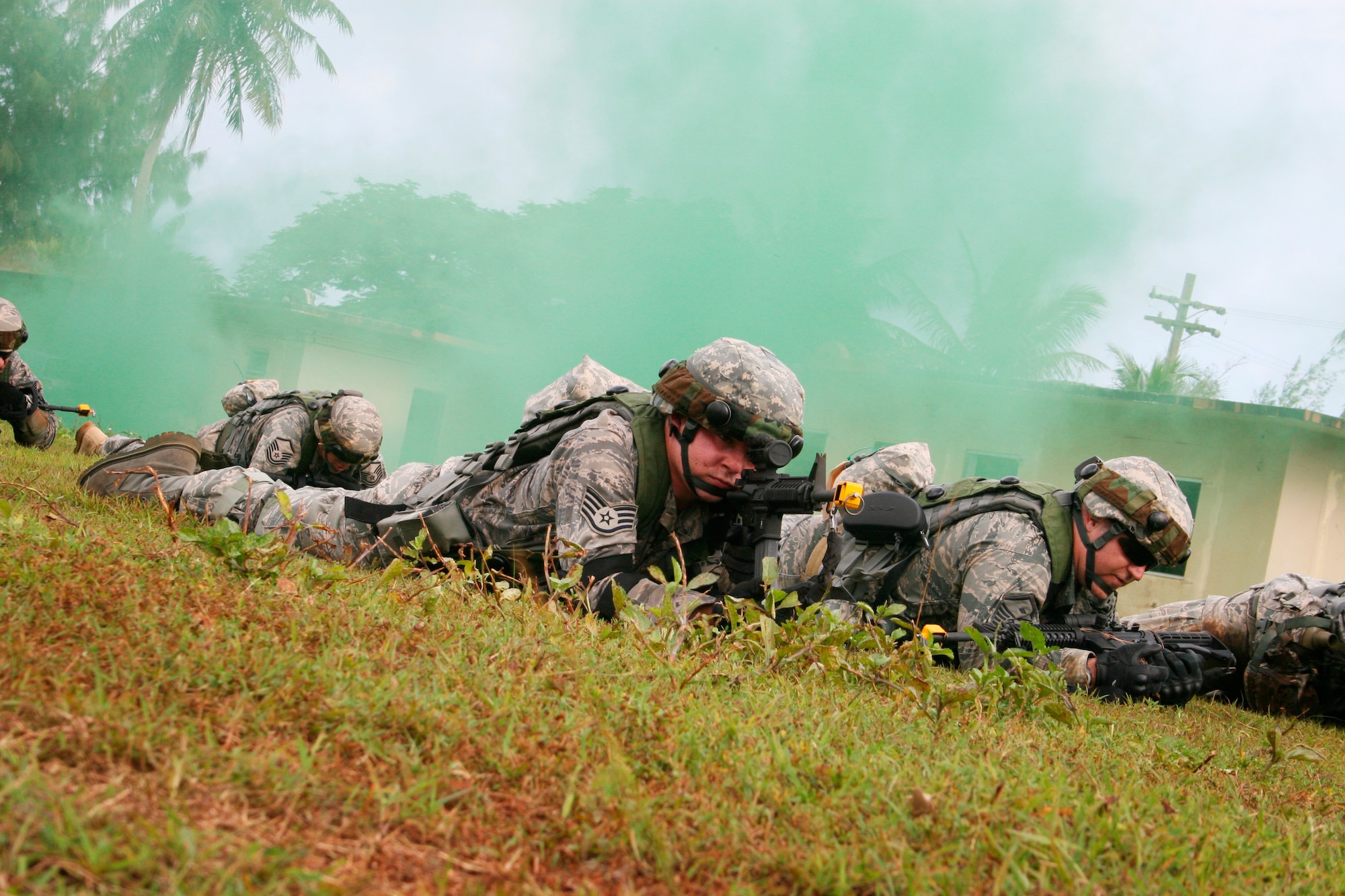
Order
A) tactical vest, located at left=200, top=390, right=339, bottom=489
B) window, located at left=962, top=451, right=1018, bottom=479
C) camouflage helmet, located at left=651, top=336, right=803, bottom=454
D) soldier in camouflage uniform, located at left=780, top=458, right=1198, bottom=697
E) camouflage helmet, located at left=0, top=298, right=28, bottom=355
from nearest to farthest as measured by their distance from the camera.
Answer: camouflage helmet, located at left=651, top=336, right=803, bottom=454 → soldier in camouflage uniform, located at left=780, top=458, right=1198, bottom=697 → tactical vest, located at left=200, top=390, right=339, bottom=489 → camouflage helmet, located at left=0, top=298, right=28, bottom=355 → window, located at left=962, top=451, right=1018, bottom=479

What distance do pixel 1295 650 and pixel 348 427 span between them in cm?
603

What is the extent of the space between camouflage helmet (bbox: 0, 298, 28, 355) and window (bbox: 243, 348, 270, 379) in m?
10.6

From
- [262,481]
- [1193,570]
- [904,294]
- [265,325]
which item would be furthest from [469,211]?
[262,481]

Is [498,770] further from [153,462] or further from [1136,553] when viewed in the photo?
[153,462]

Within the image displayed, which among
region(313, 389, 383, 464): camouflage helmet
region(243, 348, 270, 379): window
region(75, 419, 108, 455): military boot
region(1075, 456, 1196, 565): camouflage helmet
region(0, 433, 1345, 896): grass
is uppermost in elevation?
region(243, 348, 270, 379): window

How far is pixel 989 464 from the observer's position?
48.0 feet

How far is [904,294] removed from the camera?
1950cm

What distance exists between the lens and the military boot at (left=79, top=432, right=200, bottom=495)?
426cm

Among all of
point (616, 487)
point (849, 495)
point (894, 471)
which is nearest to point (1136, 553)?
point (894, 471)

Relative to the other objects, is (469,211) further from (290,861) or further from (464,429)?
(290,861)

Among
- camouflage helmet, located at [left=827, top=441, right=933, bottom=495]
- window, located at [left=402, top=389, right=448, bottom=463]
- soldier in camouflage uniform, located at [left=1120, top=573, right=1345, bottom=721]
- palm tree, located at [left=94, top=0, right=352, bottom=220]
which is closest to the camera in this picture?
soldier in camouflage uniform, located at [left=1120, top=573, right=1345, bottom=721]

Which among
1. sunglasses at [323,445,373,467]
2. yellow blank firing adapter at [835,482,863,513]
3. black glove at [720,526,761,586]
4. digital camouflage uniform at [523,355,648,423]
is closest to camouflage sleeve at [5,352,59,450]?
sunglasses at [323,445,373,467]

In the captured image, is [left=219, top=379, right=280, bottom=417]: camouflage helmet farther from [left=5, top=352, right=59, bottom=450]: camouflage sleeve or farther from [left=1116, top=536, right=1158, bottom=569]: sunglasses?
[left=1116, top=536, right=1158, bottom=569]: sunglasses

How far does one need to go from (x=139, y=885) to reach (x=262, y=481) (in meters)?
3.97
